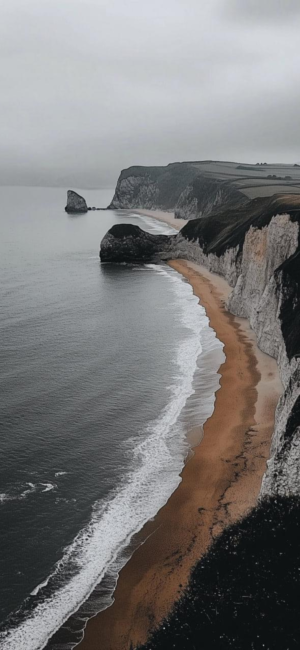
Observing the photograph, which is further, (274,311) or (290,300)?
(274,311)

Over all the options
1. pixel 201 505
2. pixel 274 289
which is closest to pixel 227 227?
pixel 274 289

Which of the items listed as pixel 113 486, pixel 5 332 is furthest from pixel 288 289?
pixel 5 332

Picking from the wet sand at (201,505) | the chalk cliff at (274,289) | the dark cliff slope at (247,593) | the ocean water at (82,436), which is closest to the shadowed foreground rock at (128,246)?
the chalk cliff at (274,289)

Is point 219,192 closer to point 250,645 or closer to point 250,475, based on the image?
point 250,475

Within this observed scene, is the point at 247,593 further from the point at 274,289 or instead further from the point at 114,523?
the point at 274,289

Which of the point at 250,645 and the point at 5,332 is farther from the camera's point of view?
the point at 5,332

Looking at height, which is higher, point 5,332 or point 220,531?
point 5,332

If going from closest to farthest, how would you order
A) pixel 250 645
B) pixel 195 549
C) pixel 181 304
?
pixel 250 645 → pixel 195 549 → pixel 181 304
